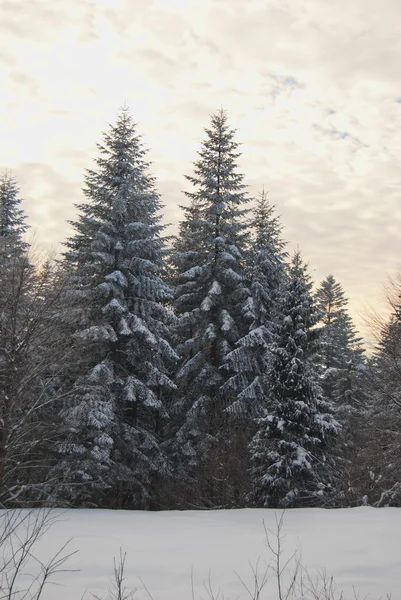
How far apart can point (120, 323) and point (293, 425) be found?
686 cm

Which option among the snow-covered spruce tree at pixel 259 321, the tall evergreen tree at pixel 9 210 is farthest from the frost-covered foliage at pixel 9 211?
the snow-covered spruce tree at pixel 259 321

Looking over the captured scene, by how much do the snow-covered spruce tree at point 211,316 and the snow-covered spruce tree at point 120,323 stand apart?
4.91 ft

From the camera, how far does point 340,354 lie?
36.1 m

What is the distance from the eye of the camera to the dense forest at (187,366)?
15766mm

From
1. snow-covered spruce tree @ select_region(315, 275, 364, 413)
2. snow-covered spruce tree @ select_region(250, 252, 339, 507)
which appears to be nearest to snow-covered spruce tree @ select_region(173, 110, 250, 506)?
snow-covered spruce tree @ select_region(250, 252, 339, 507)

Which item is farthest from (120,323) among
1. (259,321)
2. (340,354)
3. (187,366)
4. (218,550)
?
(340,354)

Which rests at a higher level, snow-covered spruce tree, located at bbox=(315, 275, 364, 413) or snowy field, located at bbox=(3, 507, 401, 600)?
snow-covered spruce tree, located at bbox=(315, 275, 364, 413)

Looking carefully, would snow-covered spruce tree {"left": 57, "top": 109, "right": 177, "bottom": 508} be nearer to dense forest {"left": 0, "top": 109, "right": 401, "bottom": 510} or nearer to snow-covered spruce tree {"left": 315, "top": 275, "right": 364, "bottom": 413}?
dense forest {"left": 0, "top": 109, "right": 401, "bottom": 510}

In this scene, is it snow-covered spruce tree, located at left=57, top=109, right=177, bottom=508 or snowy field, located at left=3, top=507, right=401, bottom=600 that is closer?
snowy field, located at left=3, top=507, right=401, bottom=600

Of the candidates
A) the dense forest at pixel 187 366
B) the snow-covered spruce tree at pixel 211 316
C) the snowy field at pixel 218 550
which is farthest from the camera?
the snow-covered spruce tree at pixel 211 316

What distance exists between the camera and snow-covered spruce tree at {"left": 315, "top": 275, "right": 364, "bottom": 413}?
32094mm

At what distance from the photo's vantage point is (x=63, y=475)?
15695 millimetres

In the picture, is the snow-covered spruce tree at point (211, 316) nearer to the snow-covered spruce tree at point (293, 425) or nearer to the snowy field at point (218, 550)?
the snow-covered spruce tree at point (293, 425)

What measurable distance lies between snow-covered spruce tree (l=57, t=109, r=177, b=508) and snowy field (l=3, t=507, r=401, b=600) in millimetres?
6094
